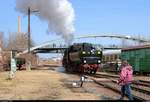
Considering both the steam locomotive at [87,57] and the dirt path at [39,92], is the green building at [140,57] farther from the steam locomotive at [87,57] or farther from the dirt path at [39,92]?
the dirt path at [39,92]

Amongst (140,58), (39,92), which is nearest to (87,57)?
(140,58)

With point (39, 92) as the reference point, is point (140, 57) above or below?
above

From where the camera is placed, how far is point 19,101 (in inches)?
758

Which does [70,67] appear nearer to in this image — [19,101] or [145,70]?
[145,70]

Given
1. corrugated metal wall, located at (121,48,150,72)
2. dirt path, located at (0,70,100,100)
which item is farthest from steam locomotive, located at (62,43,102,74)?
dirt path, located at (0,70,100,100)

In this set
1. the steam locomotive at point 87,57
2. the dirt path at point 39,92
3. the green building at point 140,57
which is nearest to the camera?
the dirt path at point 39,92

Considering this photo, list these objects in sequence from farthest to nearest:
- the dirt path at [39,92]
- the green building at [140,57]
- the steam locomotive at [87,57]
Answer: the steam locomotive at [87,57], the green building at [140,57], the dirt path at [39,92]

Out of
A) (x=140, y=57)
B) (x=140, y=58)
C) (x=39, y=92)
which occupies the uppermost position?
(x=140, y=57)

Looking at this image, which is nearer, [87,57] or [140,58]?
[140,58]

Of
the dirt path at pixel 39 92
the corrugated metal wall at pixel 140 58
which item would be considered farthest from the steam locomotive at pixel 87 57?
the dirt path at pixel 39 92

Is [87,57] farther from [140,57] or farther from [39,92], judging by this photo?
[39,92]

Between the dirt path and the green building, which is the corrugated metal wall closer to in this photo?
the green building

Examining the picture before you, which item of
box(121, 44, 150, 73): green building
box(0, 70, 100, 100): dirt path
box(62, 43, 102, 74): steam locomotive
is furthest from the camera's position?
box(62, 43, 102, 74): steam locomotive

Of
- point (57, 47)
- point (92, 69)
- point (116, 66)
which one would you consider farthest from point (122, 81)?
point (57, 47)
